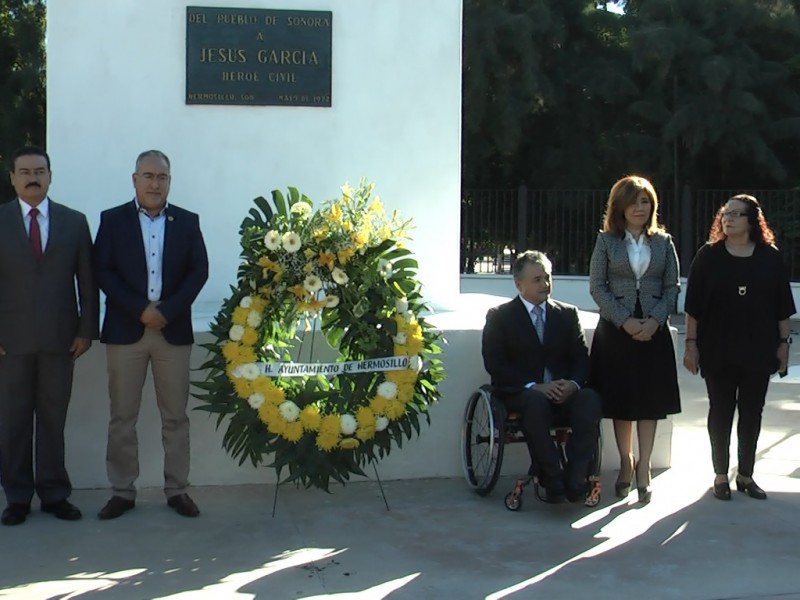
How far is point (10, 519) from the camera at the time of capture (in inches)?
195

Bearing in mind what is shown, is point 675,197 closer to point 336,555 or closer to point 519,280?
point 519,280

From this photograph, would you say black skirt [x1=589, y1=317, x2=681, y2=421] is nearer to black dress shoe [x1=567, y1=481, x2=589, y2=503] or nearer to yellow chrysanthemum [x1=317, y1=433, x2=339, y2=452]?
black dress shoe [x1=567, y1=481, x2=589, y2=503]

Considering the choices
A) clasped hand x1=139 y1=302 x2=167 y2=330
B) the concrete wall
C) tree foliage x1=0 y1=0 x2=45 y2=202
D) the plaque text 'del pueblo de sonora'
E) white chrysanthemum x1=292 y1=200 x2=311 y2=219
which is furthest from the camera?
tree foliage x1=0 y1=0 x2=45 y2=202

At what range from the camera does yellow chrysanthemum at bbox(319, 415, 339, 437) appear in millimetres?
5012

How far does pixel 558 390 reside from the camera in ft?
17.4

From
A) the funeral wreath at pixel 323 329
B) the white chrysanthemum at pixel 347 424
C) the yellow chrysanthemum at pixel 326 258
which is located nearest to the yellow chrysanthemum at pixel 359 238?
the funeral wreath at pixel 323 329

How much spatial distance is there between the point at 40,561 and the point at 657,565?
261 cm

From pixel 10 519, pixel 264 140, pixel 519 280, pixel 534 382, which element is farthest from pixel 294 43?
pixel 10 519

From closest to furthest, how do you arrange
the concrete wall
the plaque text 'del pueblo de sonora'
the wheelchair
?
the wheelchair
the plaque text 'del pueblo de sonora'
the concrete wall

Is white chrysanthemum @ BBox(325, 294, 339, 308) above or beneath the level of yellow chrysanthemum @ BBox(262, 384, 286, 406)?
above

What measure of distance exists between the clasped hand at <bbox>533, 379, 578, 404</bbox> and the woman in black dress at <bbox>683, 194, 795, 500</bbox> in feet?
2.55

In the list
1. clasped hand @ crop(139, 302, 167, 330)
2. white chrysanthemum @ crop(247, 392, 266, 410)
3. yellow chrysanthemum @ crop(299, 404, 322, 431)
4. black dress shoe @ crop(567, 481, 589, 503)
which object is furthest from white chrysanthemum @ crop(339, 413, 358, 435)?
black dress shoe @ crop(567, 481, 589, 503)

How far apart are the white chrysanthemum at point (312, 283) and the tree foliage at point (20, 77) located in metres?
13.7

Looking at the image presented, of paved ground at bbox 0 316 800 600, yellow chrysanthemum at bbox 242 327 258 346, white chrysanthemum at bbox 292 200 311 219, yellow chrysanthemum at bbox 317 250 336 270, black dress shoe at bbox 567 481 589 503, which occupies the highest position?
white chrysanthemum at bbox 292 200 311 219
